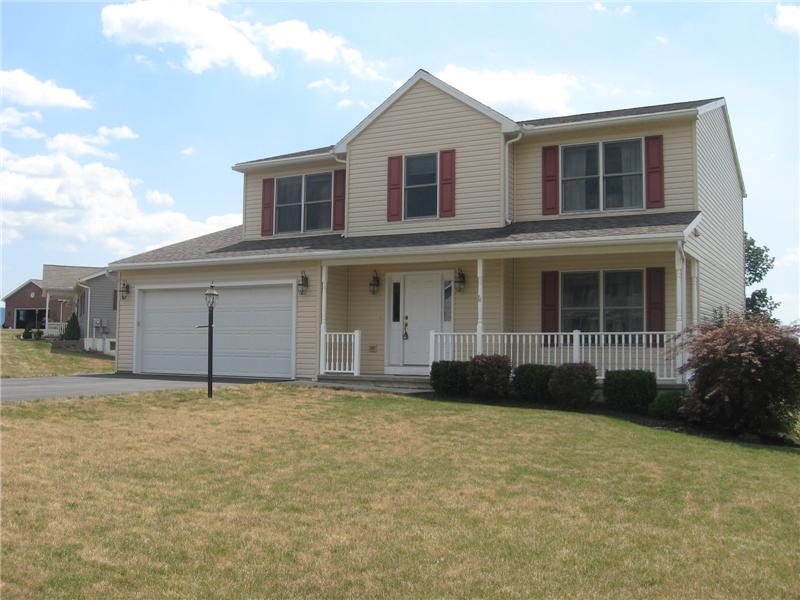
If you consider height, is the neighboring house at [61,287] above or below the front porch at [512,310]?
above

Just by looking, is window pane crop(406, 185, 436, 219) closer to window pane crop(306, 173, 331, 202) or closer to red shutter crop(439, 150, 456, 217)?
red shutter crop(439, 150, 456, 217)

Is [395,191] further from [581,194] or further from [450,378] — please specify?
[450,378]

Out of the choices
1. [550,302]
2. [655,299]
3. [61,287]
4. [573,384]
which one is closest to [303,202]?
[550,302]

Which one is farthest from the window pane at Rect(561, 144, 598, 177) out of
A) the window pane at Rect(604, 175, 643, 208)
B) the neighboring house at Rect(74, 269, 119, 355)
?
the neighboring house at Rect(74, 269, 119, 355)

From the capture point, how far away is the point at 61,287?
46.2m

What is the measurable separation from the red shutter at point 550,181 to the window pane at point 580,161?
20cm

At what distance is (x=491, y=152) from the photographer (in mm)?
15906

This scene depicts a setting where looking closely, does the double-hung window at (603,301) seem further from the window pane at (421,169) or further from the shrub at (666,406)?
the window pane at (421,169)

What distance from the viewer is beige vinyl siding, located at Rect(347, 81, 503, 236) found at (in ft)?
52.2

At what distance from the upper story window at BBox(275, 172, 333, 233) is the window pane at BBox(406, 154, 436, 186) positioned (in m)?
2.40

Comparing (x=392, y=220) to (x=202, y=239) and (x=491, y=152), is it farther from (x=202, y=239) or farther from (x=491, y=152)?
(x=202, y=239)

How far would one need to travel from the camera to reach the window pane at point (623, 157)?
49.8ft

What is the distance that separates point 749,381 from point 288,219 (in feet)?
38.0

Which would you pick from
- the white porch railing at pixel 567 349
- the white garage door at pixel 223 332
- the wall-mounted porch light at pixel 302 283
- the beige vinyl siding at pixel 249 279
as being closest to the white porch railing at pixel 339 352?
the beige vinyl siding at pixel 249 279
